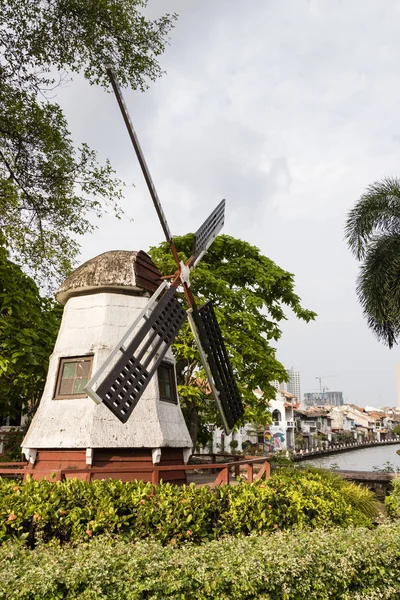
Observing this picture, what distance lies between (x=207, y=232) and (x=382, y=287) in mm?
11458

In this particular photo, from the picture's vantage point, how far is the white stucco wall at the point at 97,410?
1048 cm

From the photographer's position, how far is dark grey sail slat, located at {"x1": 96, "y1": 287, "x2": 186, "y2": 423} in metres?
8.87

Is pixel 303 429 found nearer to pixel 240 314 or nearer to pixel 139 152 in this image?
pixel 240 314

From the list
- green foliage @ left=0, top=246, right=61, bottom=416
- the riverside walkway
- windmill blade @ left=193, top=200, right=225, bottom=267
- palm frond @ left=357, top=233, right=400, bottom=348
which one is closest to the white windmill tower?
windmill blade @ left=193, top=200, right=225, bottom=267

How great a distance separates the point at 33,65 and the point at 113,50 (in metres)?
2.26

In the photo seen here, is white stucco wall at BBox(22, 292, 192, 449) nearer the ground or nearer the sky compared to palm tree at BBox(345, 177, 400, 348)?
nearer the ground

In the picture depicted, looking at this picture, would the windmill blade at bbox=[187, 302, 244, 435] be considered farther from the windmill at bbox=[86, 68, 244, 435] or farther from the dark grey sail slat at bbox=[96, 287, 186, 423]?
the dark grey sail slat at bbox=[96, 287, 186, 423]

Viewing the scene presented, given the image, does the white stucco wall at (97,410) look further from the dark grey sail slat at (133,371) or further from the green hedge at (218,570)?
the green hedge at (218,570)

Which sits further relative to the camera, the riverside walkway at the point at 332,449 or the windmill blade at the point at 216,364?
the riverside walkway at the point at 332,449

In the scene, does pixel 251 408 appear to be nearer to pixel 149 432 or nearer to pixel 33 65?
pixel 149 432

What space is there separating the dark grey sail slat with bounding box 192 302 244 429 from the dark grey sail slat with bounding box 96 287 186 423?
1335 millimetres

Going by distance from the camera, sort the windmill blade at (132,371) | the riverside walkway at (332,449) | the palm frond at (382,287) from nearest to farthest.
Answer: the windmill blade at (132,371), the palm frond at (382,287), the riverside walkway at (332,449)

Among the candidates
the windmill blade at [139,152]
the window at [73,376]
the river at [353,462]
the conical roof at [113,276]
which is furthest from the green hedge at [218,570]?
the river at [353,462]

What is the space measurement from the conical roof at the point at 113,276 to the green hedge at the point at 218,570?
619 centimetres
